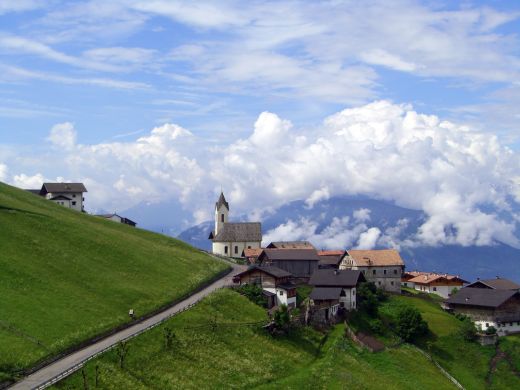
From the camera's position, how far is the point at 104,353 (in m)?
55.1

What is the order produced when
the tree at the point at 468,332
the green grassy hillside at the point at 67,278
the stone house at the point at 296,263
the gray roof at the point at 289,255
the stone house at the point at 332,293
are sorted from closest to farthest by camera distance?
the green grassy hillside at the point at 67,278 < the stone house at the point at 332,293 < the tree at the point at 468,332 < the stone house at the point at 296,263 < the gray roof at the point at 289,255

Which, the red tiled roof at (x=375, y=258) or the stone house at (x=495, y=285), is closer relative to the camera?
the stone house at (x=495, y=285)

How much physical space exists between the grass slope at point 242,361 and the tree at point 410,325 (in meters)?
4.37

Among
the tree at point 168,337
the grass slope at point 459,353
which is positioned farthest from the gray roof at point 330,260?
the tree at point 168,337

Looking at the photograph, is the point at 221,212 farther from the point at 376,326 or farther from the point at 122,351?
the point at 122,351

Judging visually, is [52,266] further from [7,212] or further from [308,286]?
[308,286]

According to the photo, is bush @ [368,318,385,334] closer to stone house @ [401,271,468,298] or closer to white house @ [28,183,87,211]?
stone house @ [401,271,468,298]

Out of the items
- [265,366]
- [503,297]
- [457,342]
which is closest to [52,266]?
[265,366]

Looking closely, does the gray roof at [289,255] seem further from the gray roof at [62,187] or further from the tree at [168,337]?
the gray roof at [62,187]

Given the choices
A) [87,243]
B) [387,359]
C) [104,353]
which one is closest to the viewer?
[104,353]

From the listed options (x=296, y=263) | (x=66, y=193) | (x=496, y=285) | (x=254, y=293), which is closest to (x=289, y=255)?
Answer: (x=296, y=263)

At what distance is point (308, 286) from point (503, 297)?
119ft

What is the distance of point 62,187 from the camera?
6629 inches

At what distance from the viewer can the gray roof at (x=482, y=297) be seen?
358 ft
